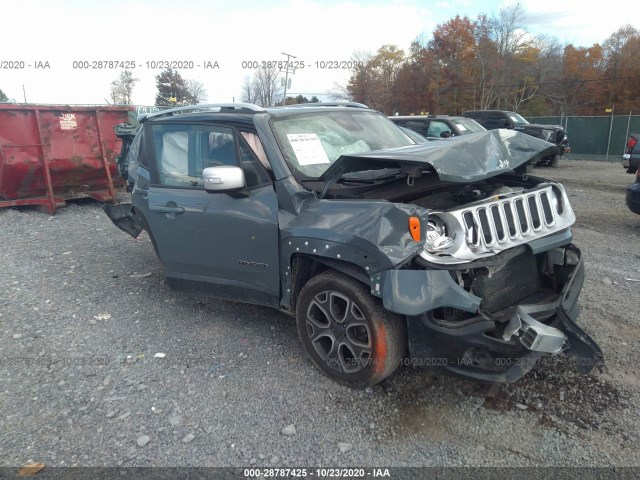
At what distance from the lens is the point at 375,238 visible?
8.89 feet

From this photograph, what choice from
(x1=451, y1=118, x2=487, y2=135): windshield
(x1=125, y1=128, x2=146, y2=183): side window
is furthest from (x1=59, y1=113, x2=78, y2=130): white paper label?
(x1=451, y1=118, x2=487, y2=135): windshield

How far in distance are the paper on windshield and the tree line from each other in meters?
37.3

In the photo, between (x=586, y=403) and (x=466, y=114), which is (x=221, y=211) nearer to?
(x=586, y=403)

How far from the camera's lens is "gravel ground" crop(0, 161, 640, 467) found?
2.61 metres

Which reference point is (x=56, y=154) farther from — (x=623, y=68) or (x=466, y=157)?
(x=623, y=68)

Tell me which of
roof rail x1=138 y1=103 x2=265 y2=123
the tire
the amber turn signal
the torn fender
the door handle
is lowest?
the tire

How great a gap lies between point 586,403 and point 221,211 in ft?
9.29

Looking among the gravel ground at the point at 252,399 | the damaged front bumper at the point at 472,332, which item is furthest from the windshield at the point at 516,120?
the damaged front bumper at the point at 472,332

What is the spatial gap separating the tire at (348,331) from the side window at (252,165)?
34.2 inches

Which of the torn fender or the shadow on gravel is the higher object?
the torn fender

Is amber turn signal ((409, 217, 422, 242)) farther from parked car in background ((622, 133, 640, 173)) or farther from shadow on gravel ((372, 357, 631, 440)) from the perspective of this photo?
parked car in background ((622, 133, 640, 173))

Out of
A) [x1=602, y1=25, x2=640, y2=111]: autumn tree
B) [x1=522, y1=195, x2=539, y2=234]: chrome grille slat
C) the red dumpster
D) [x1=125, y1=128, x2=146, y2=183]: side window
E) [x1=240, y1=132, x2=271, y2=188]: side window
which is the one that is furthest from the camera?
[x1=602, y1=25, x2=640, y2=111]: autumn tree

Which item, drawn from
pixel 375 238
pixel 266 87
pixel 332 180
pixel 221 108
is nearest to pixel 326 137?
pixel 332 180

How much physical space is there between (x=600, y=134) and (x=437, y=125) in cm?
1269
